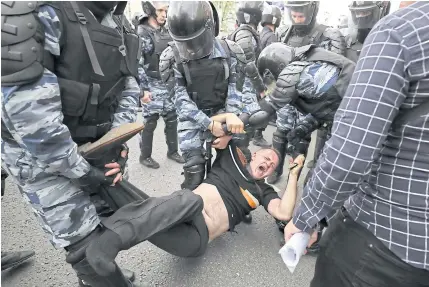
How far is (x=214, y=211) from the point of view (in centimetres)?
203

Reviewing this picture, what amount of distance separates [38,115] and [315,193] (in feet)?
3.45

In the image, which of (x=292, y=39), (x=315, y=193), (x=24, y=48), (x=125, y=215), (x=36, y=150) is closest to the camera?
(x=315, y=193)

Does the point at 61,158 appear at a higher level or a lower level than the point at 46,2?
lower

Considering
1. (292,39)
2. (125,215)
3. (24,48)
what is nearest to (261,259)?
(125,215)

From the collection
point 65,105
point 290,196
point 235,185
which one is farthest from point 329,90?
point 65,105

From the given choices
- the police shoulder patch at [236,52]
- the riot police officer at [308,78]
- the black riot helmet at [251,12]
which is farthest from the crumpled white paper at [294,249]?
the black riot helmet at [251,12]

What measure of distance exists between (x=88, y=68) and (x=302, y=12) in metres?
2.72

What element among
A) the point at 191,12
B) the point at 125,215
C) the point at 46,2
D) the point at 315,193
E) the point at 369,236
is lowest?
the point at 125,215

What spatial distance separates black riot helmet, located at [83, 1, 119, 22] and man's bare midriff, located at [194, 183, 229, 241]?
1207mm

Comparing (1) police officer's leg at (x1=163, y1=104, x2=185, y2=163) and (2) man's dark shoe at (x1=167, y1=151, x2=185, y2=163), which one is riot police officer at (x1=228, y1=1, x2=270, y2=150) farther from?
(2) man's dark shoe at (x1=167, y1=151, x2=185, y2=163)

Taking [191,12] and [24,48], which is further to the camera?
[191,12]

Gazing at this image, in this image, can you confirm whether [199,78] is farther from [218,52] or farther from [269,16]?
[269,16]

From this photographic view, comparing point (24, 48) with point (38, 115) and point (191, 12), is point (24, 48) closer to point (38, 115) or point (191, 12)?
point (38, 115)

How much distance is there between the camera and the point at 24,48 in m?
1.17
